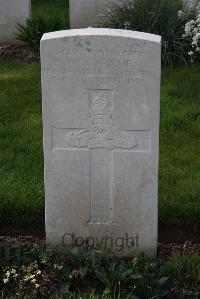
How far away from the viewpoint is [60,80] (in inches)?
165

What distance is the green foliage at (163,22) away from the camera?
8.68 meters

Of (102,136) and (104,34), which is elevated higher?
(104,34)

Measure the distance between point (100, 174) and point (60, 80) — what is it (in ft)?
2.17

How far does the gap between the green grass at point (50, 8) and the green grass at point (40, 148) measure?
3.56 meters

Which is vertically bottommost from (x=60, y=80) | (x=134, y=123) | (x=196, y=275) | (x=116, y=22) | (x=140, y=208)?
(x=196, y=275)

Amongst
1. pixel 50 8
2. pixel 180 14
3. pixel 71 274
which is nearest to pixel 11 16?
pixel 50 8

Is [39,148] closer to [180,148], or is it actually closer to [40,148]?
[40,148]

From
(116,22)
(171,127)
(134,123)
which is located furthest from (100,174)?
(116,22)

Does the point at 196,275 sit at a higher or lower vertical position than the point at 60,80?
lower

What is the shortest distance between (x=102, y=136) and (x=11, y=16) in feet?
21.4

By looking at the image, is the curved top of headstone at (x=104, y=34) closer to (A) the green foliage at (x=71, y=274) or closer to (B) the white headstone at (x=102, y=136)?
(B) the white headstone at (x=102, y=136)

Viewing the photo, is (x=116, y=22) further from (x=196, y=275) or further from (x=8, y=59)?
(x=196, y=275)

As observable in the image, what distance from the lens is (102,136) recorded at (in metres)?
4.27

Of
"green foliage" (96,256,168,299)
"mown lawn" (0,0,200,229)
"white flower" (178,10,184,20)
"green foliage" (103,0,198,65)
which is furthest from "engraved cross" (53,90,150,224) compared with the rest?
"white flower" (178,10,184,20)
